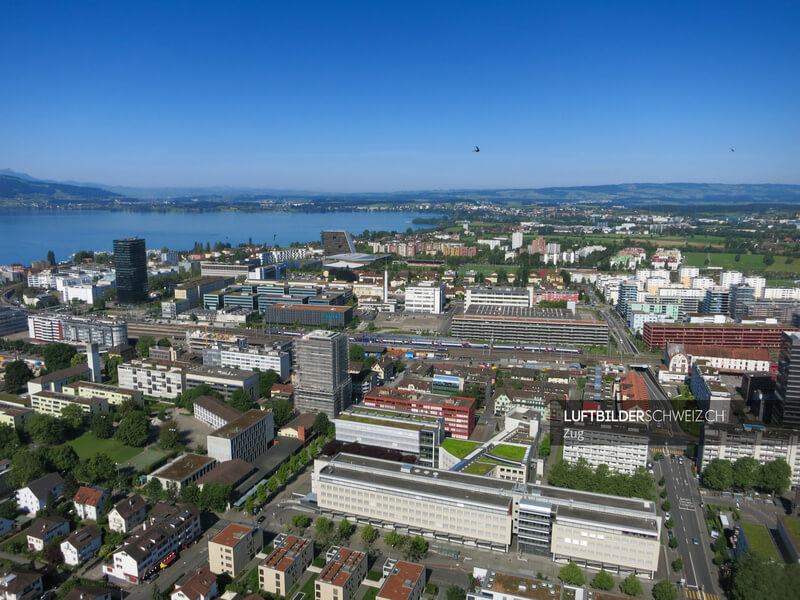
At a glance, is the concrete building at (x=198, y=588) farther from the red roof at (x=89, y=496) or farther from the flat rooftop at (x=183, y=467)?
the flat rooftop at (x=183, y=467)

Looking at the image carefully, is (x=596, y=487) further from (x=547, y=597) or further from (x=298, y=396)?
(x=298, y=396)

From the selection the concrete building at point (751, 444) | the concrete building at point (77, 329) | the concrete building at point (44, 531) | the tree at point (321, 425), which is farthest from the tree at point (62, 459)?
the concrete building at point (751, 444)

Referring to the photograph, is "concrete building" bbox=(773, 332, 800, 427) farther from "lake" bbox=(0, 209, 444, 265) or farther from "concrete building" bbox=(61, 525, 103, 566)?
"lake" bbox=(0, 209, 444, 265)

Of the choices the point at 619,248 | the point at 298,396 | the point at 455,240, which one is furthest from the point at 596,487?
the point at 455,240

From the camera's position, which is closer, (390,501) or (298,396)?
(390,501)

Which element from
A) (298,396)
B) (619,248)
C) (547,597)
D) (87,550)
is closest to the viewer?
(547,597)

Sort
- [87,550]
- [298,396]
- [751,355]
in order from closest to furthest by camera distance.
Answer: [87,550] < [298,396] < [751,355]
